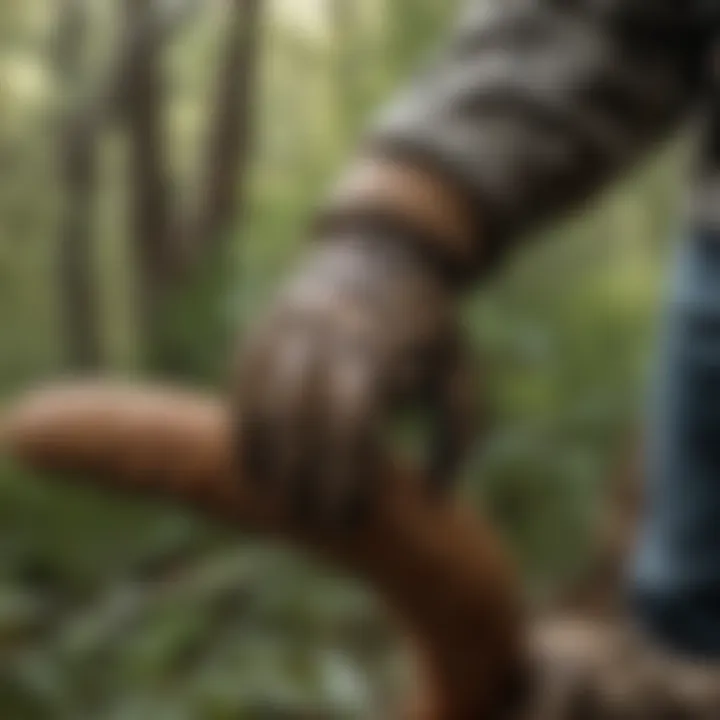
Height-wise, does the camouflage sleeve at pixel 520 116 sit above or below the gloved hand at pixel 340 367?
above

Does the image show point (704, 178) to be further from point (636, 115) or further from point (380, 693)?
point (380, 693)

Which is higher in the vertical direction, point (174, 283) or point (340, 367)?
point (174, 283)

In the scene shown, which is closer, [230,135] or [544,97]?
[544,97]

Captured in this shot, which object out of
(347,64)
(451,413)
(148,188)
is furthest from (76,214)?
(451,413)

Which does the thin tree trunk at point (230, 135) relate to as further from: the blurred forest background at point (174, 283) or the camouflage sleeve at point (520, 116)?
the camouflage sleeve at point (520, 116)

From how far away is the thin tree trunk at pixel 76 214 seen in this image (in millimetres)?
715

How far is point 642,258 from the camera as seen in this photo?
0.75 meters

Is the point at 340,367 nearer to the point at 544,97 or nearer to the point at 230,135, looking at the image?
the point at 544,97

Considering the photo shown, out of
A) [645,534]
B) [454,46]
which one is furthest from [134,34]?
[645,534]

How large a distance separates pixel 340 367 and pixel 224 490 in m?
0.07

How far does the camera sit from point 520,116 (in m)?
0.51

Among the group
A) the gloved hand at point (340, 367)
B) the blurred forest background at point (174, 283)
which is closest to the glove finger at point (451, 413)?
the gloved hand at point (340, 367)

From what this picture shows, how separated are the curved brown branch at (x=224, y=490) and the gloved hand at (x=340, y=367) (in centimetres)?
2

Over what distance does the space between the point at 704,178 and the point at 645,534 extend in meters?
0.16
